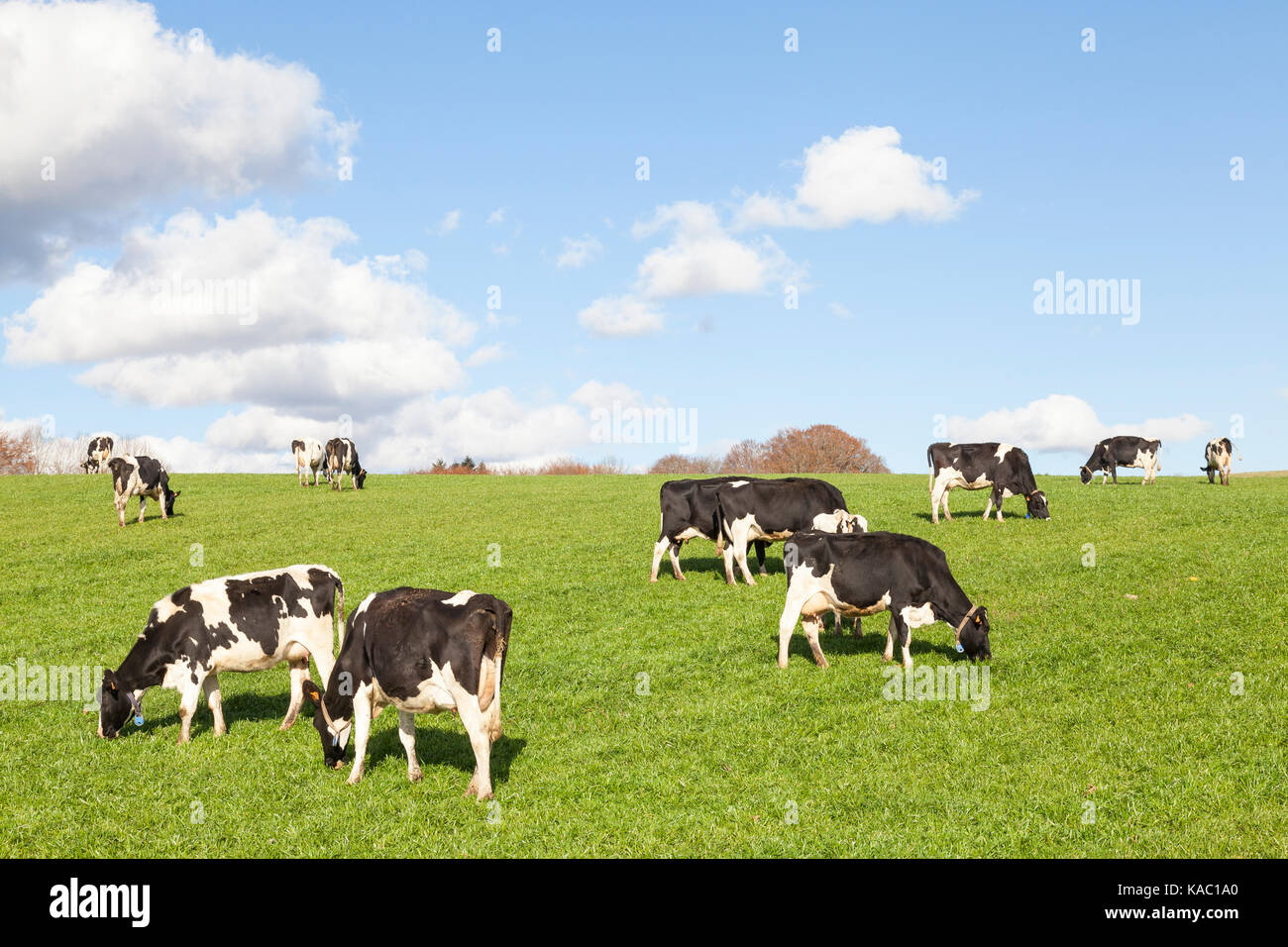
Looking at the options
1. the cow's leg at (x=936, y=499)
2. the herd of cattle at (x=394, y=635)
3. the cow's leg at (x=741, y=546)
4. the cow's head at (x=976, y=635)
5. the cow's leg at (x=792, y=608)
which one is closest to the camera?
the herd of cattle at (x=394, y=635)

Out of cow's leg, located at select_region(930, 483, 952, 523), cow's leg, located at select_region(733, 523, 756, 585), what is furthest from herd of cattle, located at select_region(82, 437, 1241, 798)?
cow's leg, located at select_region(930, 483, 952, 523)

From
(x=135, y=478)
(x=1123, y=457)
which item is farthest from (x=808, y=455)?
(x=135, y=478)

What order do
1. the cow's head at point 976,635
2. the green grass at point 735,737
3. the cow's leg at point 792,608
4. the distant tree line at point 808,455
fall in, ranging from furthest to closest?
the distant tree line at point 808,455 → the cow's leg at point 792,608 → the cow's head at point 976,635 → the green grass at point 735,737

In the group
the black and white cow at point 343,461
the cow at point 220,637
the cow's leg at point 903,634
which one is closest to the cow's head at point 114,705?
the cow at point 220,637

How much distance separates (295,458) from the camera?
1726 inches

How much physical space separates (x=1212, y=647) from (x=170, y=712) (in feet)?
52.5

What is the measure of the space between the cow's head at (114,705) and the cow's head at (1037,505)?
25.2 meters

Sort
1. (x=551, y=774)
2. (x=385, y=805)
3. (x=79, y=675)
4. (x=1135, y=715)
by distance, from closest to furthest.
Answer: (x=385, y=805), (x=551, y=774), (x=1135, y=715), (x=79, y=675)

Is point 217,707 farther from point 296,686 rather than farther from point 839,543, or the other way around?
point 839,543

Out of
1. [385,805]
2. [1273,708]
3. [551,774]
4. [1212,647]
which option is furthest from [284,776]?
[1212,647]

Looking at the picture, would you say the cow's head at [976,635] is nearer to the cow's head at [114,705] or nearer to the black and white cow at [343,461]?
the cow's head at [114,705]

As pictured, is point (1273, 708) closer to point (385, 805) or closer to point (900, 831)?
point (900, 831)

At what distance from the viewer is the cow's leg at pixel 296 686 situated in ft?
39.6

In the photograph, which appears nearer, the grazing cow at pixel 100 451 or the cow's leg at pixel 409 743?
the cow's leg at pixel 409 743
